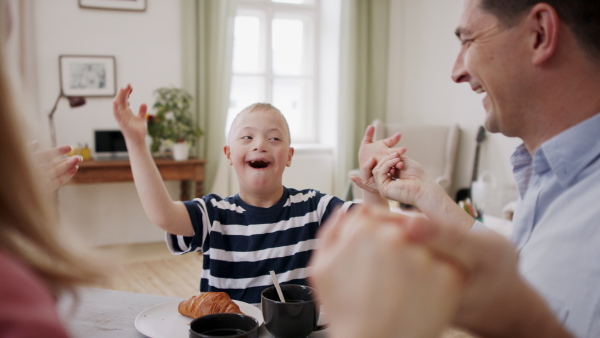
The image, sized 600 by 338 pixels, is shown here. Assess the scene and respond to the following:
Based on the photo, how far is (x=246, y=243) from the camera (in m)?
1.29

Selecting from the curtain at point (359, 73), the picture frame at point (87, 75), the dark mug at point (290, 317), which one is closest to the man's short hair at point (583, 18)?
the dark mug at point (290, 317)

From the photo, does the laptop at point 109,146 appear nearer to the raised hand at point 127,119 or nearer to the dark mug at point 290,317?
the raised hand at point 127,119

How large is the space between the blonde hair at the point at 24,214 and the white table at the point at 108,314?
412 millimetres

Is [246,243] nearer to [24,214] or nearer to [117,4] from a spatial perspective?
[24,214]

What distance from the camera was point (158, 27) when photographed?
4508 mm

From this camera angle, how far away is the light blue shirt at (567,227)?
2.17 ft

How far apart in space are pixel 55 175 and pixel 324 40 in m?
4.69

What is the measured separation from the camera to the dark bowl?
2.30 feet

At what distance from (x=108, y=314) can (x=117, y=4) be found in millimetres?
4009

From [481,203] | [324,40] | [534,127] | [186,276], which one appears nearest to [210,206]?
[534,127]

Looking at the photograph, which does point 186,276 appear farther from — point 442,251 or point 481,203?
point 442,251

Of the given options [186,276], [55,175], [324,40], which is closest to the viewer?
[55,175]

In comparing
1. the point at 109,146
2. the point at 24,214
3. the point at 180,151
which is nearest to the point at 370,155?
the point at 24,214

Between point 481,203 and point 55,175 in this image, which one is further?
point 481,203
